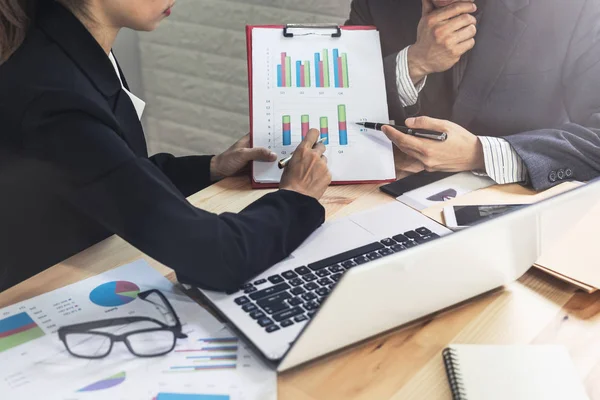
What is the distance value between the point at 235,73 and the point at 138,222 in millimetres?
1407

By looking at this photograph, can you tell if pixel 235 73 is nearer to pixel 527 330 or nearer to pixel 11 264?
pixel 11 264

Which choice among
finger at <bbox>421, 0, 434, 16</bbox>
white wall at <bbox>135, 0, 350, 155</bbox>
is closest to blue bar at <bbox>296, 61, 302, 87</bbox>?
finger at <bbox>421, 0, 434, 16</bbox>

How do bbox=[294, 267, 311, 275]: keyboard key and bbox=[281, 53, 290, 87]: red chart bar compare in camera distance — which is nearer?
bbox=[294, 267, 311, 275]: keyboard key

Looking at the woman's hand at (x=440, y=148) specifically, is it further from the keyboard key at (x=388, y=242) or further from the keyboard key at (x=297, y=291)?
the keyboard key at (x=297, y=291)

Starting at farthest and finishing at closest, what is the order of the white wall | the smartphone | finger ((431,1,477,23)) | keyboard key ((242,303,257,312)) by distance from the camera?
1. the white wall
2. finger ((431,1,477,23))
3. the smartphone
4. keyboard key ((242,303,257,312))

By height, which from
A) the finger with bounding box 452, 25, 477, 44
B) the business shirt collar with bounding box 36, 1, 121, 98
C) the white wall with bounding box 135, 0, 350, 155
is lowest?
the white wall with bounding box 135, 0, 350, 155

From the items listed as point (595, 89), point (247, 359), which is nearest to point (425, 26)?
point (595, 89)

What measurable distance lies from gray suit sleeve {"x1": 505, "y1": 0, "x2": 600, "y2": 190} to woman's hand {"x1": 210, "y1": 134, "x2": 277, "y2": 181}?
41 cm

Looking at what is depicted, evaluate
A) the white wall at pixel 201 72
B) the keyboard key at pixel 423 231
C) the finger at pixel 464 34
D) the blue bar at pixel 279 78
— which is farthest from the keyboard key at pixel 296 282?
the white wall at pixel 201 72

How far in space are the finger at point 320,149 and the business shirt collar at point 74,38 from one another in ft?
1.07

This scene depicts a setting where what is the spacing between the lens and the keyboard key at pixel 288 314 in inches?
29.2

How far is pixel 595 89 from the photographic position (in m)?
1.27

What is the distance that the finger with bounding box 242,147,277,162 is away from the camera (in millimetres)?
1112

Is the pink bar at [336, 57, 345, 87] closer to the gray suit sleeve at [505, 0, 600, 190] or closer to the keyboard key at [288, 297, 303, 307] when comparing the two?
the gray suit sleeve at [505, 0, 600, 190]
